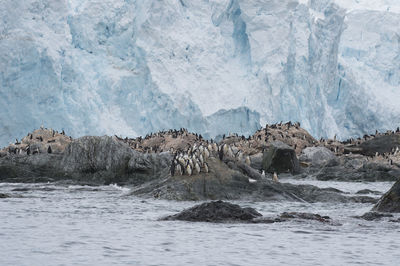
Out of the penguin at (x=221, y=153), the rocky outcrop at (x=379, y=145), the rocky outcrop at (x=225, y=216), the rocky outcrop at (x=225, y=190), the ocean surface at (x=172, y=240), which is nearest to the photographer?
the ocean surface at (x=172, y=240)

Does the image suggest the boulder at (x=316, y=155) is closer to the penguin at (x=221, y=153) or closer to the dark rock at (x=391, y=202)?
the penguin at (x=221, y=153)

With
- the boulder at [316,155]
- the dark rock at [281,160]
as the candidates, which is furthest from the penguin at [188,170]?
the boulder at [316,155]

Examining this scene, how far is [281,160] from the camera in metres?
20.8

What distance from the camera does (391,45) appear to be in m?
47.1

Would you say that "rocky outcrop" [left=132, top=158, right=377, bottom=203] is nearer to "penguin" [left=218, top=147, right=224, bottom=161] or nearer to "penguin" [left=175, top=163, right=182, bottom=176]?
"penguin" [left=175, top=163, right=182, bottom=176]

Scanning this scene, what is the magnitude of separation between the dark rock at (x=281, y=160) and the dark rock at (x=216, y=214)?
13299mm

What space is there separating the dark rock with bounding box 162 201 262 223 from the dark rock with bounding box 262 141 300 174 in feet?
43.6

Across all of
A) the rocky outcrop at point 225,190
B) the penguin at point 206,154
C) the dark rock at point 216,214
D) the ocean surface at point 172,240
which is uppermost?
the penguin at point 206,154

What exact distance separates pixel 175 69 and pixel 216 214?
29077 mm

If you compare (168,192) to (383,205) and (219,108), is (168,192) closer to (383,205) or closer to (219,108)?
(383,205)

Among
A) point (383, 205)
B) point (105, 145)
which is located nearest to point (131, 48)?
point (105, 145)

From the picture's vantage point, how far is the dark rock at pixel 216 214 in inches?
281

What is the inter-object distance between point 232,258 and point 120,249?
3.46ft

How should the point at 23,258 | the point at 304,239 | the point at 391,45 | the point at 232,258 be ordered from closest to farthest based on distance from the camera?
the point at 23,258 < the point at 232,258 < the point at 304,239 < the point at 391,45
